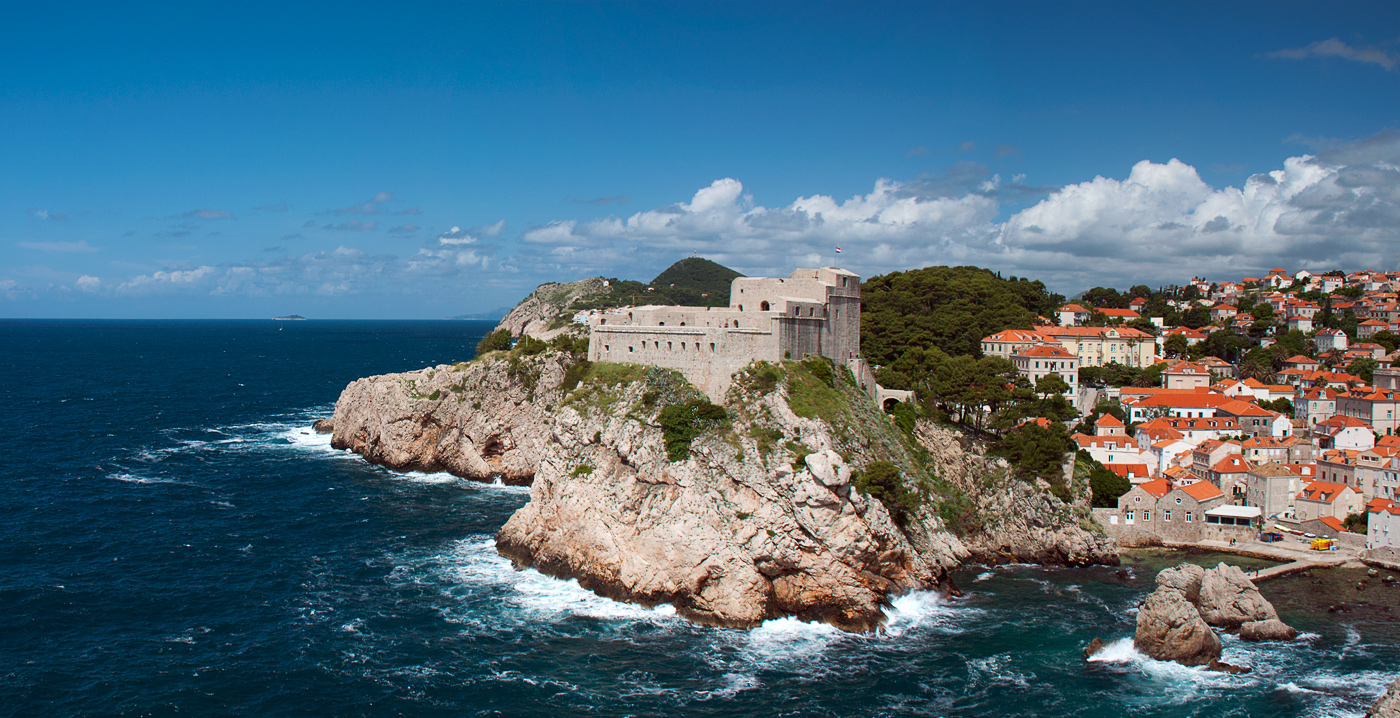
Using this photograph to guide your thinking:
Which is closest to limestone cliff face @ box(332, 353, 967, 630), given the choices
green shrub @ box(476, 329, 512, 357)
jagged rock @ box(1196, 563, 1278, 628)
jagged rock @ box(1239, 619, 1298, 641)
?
jagged rock @ box(1196, 563, 1278, 628)

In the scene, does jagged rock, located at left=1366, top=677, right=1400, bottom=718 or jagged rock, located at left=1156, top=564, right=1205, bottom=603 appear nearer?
jagged rock, located at left=1366, top=677, right=1400, bottom=718

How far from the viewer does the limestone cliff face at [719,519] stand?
4266 centimetres

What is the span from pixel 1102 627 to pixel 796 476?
52.3 ft

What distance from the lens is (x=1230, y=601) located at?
42750mm

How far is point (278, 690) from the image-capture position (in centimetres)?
3409

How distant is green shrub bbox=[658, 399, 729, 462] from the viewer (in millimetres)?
47688

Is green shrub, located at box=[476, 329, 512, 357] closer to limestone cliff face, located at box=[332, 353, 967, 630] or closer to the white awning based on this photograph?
limestone cliff face, located at box=[332, 353, 967, 630]

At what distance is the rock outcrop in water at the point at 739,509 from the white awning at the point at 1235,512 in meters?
10.8

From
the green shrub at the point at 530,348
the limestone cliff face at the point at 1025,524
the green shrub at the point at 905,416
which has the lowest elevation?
the limestone cliff face at the point at 1025,524

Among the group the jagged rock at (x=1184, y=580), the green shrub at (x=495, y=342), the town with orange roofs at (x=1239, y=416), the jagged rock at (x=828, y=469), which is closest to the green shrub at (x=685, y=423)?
the jagged rock at (x=828, y=469)

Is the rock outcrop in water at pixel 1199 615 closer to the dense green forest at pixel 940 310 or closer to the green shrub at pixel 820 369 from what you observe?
the green shrub at pixel 820 369

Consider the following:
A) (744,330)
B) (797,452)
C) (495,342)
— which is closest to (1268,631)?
(797,452)

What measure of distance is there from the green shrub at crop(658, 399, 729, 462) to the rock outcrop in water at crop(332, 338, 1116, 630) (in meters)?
0.21

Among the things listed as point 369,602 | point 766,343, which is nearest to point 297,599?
point 369,602
